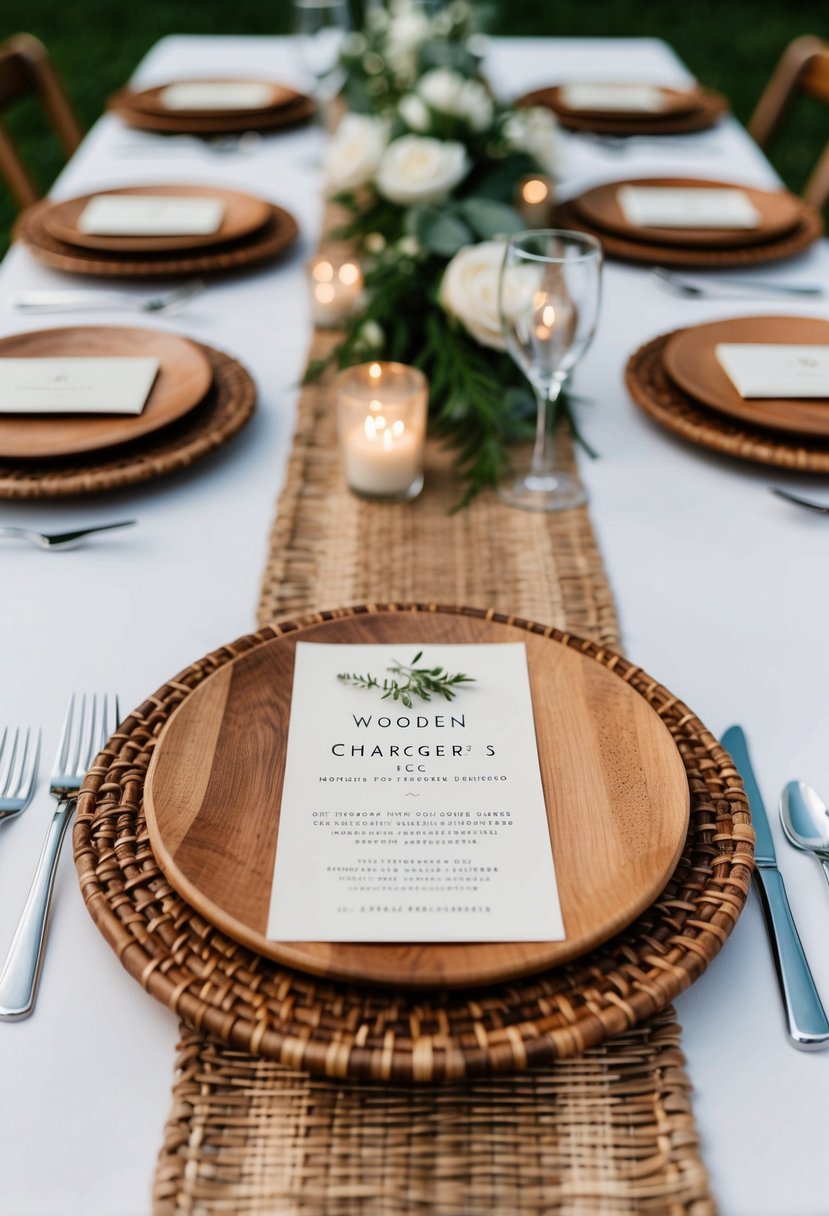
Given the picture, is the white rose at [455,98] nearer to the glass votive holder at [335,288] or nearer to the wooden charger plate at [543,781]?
the glass votive holder at [335,288]

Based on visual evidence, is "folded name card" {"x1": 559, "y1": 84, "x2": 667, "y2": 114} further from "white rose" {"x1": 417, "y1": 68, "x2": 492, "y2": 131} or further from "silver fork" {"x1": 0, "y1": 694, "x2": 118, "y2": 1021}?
"silver fork" {"x1": 0, "y1": 694, "x2": 118, "y2": 1021}

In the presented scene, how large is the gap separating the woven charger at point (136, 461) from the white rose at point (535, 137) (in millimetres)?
620

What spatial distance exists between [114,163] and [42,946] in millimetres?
1493

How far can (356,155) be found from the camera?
1.31 metres

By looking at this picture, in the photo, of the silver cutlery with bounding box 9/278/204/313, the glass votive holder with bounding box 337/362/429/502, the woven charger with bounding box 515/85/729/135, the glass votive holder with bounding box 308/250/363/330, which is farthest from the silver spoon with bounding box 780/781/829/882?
the woven charger with bounding box 515/85/729/135

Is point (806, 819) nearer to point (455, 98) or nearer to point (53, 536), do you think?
point (53, 536)

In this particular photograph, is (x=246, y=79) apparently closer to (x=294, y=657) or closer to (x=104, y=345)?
(x=104, y=345)

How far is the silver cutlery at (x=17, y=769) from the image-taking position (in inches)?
24.7

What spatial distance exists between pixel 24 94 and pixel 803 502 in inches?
69.4

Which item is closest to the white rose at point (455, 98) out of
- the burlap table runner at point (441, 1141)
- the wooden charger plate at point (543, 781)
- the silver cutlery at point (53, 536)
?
the silver cutlery at point (53, 536)

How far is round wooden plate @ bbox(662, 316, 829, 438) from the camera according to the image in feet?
3.14

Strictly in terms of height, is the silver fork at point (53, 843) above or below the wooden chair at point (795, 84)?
below

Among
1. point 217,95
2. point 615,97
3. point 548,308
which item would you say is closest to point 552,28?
point 615,97

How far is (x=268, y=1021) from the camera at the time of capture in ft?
1.55
